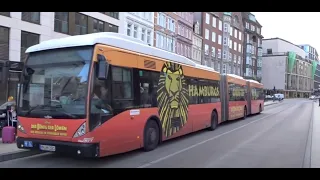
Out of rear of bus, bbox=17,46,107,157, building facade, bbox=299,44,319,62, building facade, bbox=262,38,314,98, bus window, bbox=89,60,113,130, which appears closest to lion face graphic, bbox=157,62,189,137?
bus window, bbox=89,60,113,130

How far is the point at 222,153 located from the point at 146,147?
7.10 ft

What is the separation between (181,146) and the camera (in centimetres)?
1109

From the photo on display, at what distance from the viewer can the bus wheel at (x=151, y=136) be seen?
9664mm

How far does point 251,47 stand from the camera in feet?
312

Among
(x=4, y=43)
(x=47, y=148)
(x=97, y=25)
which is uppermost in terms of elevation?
(x=97, y=25)

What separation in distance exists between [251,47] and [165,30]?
5368 cm

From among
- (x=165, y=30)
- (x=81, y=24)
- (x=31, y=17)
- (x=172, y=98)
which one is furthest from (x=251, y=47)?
(x=172, y=98)

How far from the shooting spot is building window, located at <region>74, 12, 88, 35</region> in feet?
97.3

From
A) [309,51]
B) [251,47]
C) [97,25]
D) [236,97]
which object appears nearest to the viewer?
[236,97]

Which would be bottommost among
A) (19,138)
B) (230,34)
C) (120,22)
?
(19,138)

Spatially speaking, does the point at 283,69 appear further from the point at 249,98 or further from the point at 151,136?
the point at 151,136

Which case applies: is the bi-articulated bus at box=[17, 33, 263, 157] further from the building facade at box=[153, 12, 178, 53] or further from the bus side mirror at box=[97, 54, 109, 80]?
the building facade at box=[153, 12, 178, 53]
